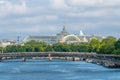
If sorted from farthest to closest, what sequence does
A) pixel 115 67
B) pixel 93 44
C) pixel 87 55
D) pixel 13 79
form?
pixel 93 44 < pixel 87 55 < pixel 115 67 < pixel 13 79

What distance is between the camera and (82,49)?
648 ft

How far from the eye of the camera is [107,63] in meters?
123

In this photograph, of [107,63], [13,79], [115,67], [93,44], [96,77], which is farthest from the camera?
[93,44]

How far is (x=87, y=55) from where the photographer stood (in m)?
140

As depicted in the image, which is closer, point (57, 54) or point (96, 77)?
point (96, 77)

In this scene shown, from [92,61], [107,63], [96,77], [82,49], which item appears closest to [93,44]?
[82,49]

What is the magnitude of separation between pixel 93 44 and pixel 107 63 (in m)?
73.3

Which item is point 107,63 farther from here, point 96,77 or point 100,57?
point 96,77

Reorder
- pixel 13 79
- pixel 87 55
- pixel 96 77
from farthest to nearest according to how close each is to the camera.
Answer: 1. pixel 87 55
2. pixel 96 77
3. pixel 13 79

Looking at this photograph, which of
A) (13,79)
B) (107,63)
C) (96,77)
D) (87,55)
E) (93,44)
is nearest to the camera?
(13,79)

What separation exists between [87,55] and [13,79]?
190ft

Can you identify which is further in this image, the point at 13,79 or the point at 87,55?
the point at 87,55

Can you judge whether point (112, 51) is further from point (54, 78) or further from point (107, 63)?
point (54, 78)

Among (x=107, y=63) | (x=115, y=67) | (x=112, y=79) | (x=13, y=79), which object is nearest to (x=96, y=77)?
(x=112, y=79)
